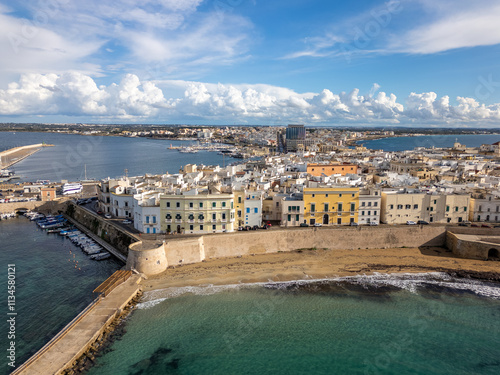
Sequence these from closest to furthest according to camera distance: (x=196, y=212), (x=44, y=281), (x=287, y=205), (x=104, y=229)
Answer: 1. (x=44, y=281)
2. (x=196, y=212)
3. (x=287, y=205)
4. (x=104, y=229)

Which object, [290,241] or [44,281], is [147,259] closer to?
[44,281]

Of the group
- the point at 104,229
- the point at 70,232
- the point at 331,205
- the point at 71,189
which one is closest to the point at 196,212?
the point at 104,229

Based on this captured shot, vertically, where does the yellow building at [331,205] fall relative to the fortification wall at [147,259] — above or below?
above

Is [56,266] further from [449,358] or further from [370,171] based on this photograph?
[370,171]

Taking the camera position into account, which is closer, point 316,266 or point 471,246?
point 316,266

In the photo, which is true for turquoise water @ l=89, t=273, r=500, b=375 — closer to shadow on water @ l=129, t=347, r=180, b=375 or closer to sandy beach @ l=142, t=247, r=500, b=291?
shadow on water @ l=129, t=347, r=180, b=375

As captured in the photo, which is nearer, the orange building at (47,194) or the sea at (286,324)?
the sea at (286,324)

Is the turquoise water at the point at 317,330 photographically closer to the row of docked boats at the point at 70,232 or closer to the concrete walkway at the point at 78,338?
the concrete walkway at the point at 78,338

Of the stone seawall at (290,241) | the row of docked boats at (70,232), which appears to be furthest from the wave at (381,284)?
the row of docked boats at (70,232)
